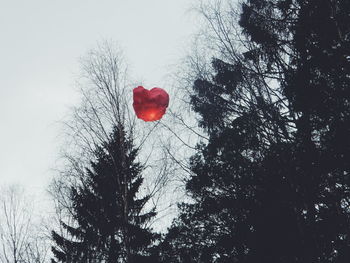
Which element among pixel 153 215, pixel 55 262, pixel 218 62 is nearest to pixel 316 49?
pixel 218 62

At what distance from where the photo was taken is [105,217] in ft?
26.3

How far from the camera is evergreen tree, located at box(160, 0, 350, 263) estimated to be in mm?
5238

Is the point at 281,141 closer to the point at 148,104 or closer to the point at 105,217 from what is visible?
the point at 148,104

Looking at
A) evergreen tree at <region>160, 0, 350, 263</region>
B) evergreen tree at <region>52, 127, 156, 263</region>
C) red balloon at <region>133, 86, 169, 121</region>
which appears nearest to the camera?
red balloon at <region>133, 86, 169, 121</region>

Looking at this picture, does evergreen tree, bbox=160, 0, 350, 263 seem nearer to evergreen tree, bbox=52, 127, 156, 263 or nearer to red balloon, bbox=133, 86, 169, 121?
evergreen tree, bbox=52, 127, 156, 263

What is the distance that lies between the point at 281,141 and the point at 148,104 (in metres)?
3.83

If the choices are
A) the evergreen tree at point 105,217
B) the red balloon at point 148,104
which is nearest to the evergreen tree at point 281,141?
the evergreen tree at point 105,217

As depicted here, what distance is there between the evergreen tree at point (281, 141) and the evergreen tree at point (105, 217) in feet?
6.59

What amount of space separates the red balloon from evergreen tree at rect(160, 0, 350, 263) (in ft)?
10.2

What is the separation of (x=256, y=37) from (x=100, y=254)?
6.85 meters

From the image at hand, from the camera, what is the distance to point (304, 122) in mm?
5996

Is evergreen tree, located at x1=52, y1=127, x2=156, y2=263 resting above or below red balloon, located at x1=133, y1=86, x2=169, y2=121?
above

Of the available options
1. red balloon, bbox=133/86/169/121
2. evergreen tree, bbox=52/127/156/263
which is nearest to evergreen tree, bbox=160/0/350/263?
evergreen tree, bbox=52/127/156/263

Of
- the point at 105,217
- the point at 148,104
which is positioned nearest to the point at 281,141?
the point at 148,104
